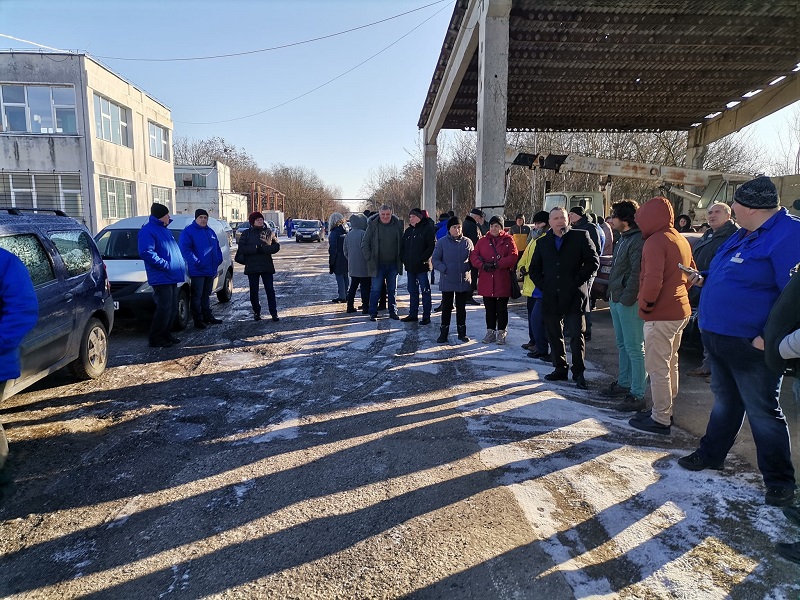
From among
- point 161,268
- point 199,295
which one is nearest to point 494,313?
point 161,268

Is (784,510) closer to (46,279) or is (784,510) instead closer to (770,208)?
(770,208)

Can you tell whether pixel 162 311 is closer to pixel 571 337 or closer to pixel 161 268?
pixel 161 268

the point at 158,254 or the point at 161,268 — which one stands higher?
the point at 158,254

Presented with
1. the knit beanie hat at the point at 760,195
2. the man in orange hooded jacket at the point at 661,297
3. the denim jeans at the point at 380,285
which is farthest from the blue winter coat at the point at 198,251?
the knit beanie hat at the point at 760,195

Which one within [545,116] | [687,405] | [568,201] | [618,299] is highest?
[545,116]

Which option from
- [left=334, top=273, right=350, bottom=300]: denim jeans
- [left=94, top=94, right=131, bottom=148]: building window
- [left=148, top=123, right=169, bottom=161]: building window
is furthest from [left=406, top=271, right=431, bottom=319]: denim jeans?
[left=148, top=123, right=169, bottom=161]: building window

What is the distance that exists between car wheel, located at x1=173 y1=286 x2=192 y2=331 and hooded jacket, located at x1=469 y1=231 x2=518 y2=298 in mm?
4788

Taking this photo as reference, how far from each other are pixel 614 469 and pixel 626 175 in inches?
608

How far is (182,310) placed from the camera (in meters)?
8.51

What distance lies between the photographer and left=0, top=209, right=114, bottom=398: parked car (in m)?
4.75

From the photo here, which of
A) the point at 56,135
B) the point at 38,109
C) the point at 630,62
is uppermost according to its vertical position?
the point at 38,109

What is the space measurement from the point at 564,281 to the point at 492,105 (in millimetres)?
6796

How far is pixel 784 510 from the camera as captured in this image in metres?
3.13

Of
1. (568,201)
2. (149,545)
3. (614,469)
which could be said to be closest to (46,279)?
(149,545)
